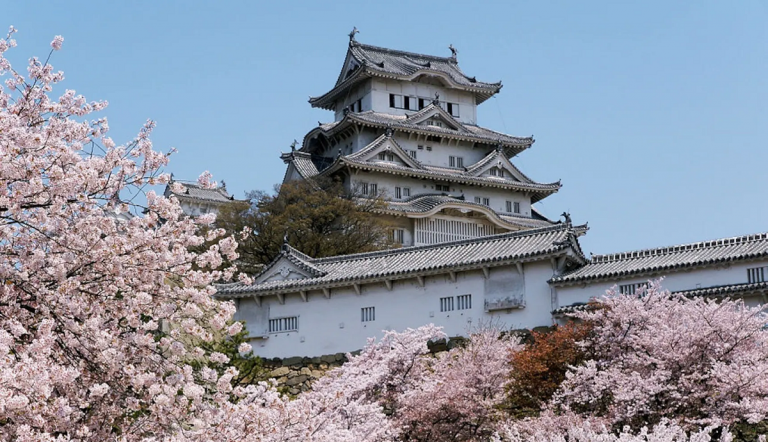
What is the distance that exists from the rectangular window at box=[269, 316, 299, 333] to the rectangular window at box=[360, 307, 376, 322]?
2189mm

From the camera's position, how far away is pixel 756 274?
76.0ft

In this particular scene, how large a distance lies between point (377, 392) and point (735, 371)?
6.87 m

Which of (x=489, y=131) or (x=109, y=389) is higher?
(x=489, y=131)

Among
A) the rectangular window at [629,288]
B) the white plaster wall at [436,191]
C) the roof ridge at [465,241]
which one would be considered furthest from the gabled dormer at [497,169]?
the rectangular window at [629,288]

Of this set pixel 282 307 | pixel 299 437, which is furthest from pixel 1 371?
pixel 282 307

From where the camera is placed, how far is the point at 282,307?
28.9 meters

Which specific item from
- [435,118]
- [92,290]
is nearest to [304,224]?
[435,118]

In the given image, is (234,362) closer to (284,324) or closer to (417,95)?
(284,324)

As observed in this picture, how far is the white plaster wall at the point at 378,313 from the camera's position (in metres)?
25.7

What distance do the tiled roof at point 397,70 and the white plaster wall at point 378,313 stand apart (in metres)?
26.4

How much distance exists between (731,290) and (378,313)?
9.66 m

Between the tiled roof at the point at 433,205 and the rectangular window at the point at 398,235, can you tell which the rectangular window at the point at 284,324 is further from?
the rectangular window at the point at 398,235

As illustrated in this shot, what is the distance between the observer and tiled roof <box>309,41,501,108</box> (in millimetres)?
53469

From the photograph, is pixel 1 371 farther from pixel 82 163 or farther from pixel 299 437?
pixel 299 437
